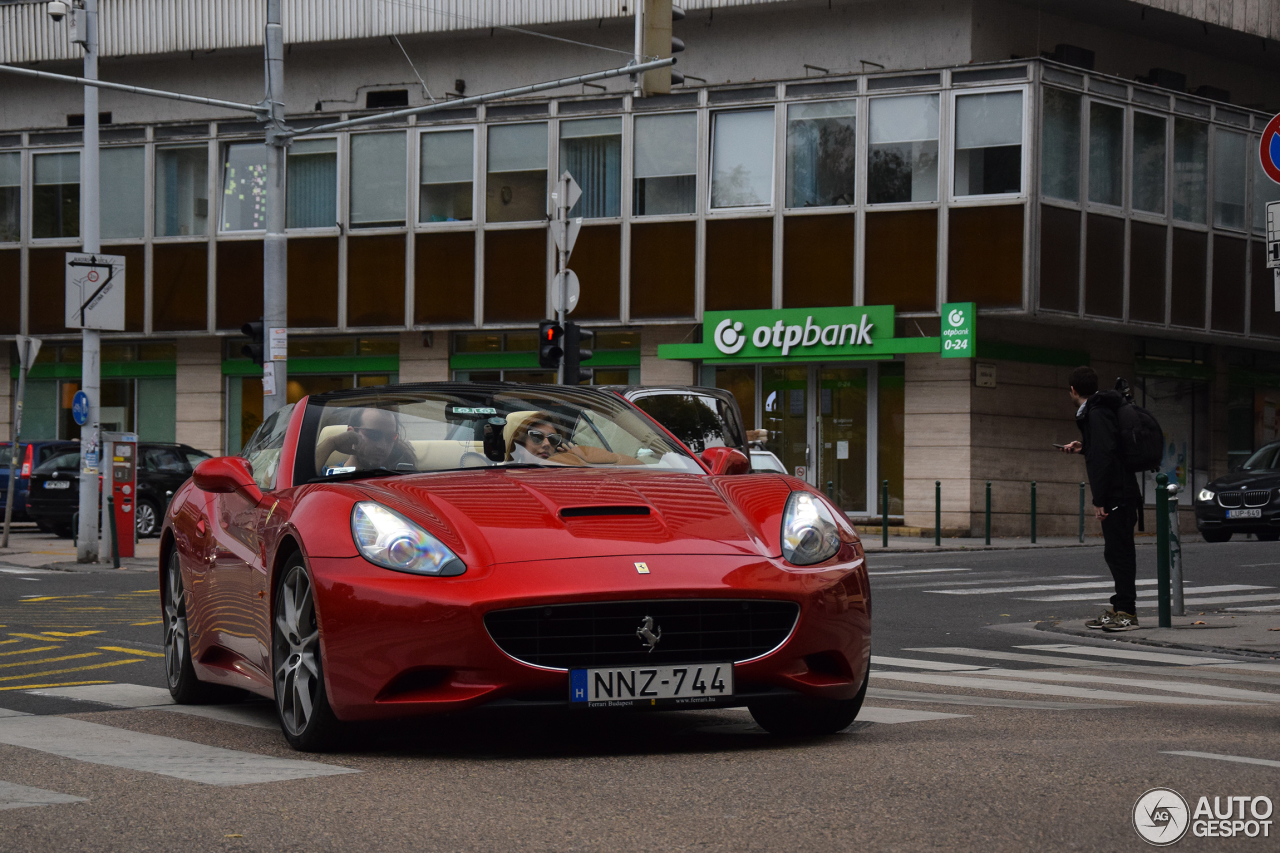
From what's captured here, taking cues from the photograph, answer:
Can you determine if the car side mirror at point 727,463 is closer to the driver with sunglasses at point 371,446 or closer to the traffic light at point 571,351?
the driver with sunglasses at point 371,446

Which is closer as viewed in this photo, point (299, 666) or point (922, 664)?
point (299, 666)

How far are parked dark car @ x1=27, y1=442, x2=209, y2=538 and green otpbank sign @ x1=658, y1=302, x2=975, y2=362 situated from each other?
9.20 meters

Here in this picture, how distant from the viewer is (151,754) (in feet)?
20.3

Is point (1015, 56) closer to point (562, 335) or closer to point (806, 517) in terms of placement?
point (562, 335)

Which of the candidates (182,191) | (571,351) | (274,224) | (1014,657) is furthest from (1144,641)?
(182,191)

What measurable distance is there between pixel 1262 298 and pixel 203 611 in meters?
31.0

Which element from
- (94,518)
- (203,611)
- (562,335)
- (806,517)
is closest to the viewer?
(806,517)

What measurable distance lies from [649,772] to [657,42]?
11564 millimetres

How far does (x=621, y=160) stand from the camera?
1298 inches

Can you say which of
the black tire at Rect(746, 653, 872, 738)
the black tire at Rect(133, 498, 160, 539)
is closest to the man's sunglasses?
the black tire at Rect(746, 653, 872, 738)

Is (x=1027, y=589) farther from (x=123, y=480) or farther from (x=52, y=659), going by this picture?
(x=123, y=480)

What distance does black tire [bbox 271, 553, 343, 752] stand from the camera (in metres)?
5.98

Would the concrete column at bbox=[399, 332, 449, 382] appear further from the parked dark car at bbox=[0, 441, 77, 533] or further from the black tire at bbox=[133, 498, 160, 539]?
the parked dark car at bbox=[0, 441, 77, 533]

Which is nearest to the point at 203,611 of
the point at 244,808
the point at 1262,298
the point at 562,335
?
the point at 244,808
